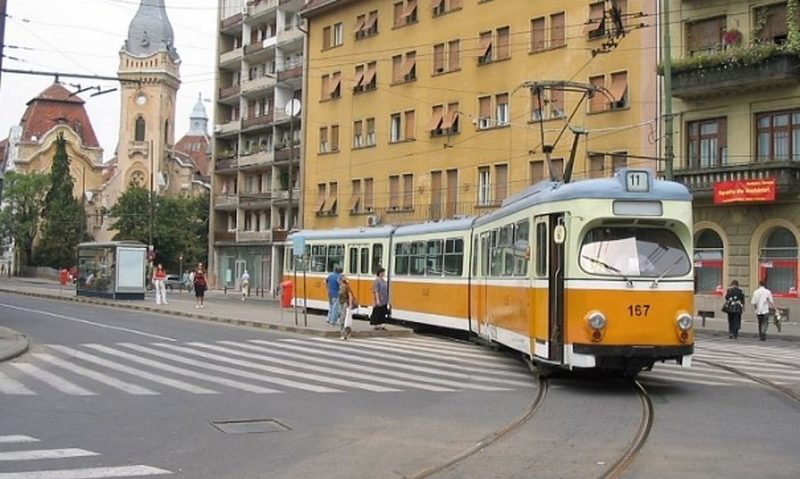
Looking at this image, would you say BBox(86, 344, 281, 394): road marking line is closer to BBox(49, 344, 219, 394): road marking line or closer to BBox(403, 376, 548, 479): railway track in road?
BBox(49, 344, 219, 394): road marking line

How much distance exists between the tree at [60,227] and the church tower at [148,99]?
9.06m

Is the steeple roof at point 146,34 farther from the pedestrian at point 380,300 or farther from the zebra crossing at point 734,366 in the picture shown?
the zebra crossing at point 734,366

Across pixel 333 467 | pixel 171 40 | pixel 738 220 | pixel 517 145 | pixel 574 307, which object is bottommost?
pixel 333 467

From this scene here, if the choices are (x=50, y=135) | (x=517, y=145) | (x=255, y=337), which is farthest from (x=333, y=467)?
(x=50, y=135)

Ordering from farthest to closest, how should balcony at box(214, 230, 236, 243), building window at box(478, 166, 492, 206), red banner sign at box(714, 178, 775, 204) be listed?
balcony at box(214, 230, 236, 243) < building window at box(478, 166, 492, 206) < red banner sign at box(714, 178, 775, 204)

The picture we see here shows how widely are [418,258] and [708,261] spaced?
50.7 feet

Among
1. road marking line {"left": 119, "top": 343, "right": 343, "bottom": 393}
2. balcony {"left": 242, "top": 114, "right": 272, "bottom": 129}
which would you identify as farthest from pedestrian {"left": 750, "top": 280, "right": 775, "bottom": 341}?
balcony {"left": 242, "top": 114, "right": 272, "bottom": 129}

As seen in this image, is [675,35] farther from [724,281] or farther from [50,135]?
[50,135]

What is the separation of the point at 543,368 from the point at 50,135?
4597 inches

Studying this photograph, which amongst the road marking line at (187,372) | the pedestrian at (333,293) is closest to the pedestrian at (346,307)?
the pedestrian at (333,293)

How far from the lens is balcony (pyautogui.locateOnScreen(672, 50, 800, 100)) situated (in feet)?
107

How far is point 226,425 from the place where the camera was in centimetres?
1080

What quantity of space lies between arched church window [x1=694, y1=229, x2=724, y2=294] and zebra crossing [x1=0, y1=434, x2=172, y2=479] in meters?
30.6

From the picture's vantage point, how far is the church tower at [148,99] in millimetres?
109438
